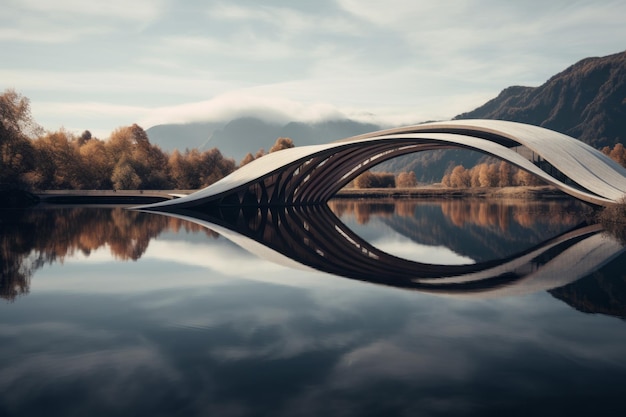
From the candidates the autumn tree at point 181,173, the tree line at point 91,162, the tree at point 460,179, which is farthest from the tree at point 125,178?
the tree at point 460,179

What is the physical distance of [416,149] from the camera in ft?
162

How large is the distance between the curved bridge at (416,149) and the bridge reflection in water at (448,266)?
830 centimetres

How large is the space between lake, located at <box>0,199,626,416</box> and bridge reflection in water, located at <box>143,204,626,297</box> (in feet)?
0.38

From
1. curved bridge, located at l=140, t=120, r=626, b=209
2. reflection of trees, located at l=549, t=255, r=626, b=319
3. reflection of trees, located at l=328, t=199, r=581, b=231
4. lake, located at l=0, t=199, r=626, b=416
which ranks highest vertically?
curved bridge, located at l=140, t=120, r=626, b=209

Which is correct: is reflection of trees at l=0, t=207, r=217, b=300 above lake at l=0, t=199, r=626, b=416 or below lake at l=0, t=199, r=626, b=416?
above

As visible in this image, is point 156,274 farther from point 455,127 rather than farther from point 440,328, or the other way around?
point 455,127

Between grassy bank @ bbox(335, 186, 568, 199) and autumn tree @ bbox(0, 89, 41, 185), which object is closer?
autumn tree @ bbox(0, 89, 41, 185)

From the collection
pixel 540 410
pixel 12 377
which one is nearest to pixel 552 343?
pixel 540 410

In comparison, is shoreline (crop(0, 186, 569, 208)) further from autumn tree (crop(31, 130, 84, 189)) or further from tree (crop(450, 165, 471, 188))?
tree (crop(450, 165, 471, 188))

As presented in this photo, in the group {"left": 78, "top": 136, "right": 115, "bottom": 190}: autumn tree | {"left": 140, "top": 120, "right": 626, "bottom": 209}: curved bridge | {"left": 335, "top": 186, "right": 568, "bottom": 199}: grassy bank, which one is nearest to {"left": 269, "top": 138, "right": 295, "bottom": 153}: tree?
{"left": 335, "top": 186, "right": 568, "bottom": 199}: grassy bank

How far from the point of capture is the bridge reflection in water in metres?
12.0

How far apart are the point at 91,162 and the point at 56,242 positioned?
193 feet

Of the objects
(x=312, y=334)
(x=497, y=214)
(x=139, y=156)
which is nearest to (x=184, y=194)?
(x=139, y=156)

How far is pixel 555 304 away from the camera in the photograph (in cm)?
986
